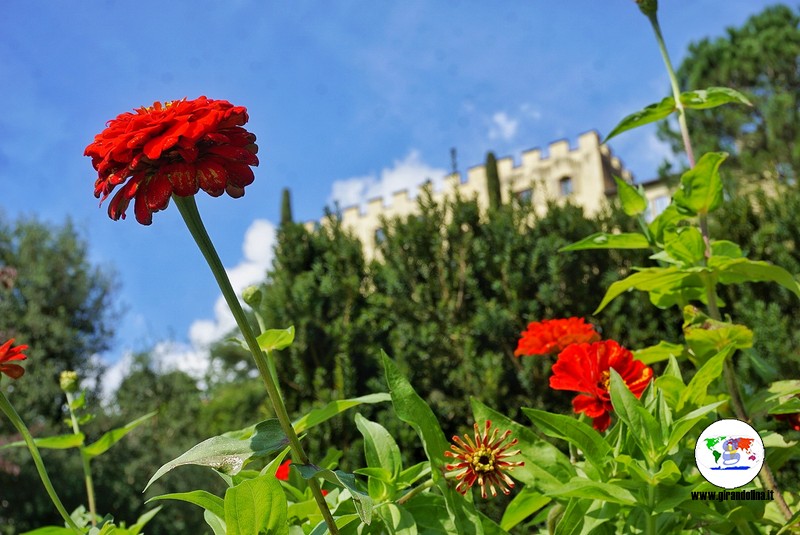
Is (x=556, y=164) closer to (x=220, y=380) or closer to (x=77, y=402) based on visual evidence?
(x=220, y=380)

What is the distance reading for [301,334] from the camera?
5.83 m

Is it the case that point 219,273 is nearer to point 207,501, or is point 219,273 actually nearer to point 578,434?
point 207,501

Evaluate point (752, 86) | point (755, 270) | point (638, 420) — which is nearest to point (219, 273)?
point (638, 420)

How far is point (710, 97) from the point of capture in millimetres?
1550

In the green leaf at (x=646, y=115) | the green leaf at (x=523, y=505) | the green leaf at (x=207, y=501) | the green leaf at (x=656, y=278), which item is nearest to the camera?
the green leaf at (x=207, y=501)

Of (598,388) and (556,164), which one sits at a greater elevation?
(556,164)

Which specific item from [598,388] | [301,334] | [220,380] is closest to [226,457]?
[598,388]

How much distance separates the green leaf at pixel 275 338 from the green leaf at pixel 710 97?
1.02m

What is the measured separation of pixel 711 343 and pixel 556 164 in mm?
23843

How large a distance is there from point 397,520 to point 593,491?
281 mm

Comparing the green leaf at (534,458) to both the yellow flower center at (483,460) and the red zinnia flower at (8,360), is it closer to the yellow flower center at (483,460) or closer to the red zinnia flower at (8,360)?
the yellow flower center at (483,460)

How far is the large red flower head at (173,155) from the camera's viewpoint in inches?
32.1

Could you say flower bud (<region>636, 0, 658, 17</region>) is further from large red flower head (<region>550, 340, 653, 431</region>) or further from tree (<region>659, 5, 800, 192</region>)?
tree (<region>659, 5, 800, 192</region>)

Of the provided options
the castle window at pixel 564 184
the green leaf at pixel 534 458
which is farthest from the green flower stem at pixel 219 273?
the castle window at pixel 564 184
